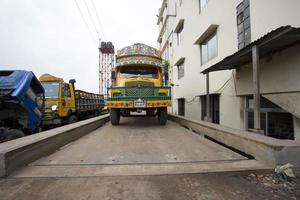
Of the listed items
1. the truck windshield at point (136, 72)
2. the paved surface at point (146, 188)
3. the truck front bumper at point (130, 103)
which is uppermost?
the truck windshield at point (136, 72)

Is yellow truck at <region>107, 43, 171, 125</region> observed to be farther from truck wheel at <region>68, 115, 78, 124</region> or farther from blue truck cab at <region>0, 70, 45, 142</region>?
truck wheel at <region>68, 115, 78, 124</region>

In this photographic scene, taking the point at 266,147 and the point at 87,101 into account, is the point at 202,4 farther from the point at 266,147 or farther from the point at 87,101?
the point at 266,147

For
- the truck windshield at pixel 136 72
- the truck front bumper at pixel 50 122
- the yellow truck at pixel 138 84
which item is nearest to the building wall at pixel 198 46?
the yellow truck at pixel 138 84

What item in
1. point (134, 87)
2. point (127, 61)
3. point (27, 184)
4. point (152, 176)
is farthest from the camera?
point (127, 61)

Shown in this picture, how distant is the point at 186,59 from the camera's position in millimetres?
12969

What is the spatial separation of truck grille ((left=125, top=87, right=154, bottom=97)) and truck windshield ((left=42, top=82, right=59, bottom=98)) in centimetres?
360

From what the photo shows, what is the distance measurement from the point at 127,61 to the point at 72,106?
4018mm

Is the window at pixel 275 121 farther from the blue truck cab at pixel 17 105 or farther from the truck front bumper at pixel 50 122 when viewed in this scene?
the truck front bumper at pixel 50 122

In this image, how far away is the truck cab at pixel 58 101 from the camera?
8.27m

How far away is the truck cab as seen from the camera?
827 cm

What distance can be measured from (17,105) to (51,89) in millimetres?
4001

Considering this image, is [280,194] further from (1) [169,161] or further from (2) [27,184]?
(2) [27,184]

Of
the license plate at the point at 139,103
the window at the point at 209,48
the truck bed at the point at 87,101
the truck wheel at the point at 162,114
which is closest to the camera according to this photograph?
the license plate at the point at 139,103

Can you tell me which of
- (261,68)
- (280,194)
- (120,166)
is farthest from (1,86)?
(261,68)
